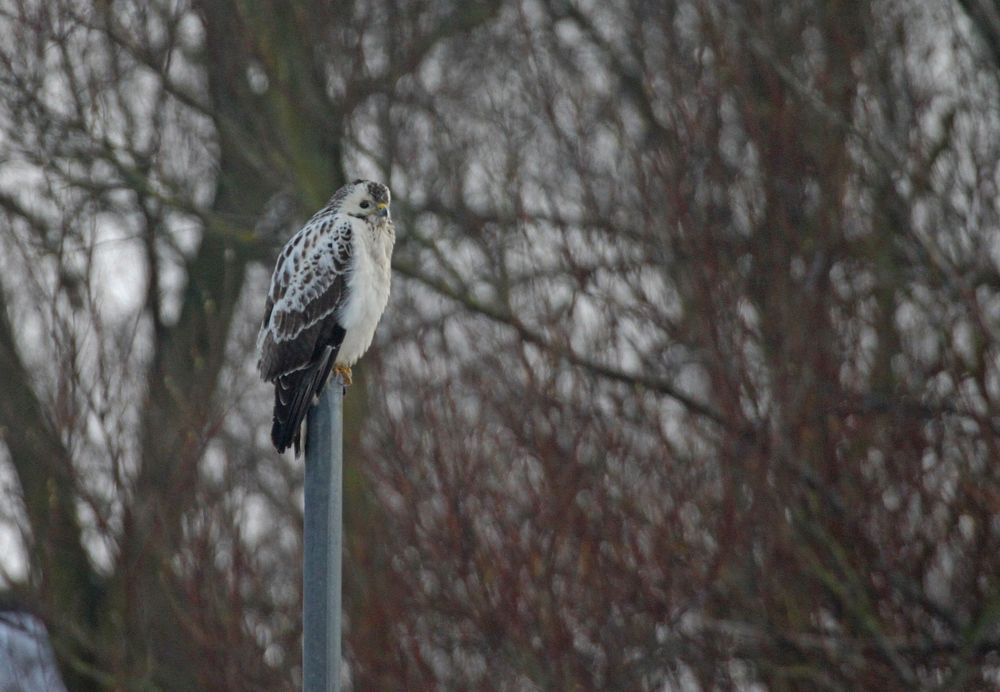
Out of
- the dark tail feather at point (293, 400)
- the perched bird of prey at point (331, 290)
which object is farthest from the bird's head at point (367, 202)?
the dark tail feather at point (293, 400)

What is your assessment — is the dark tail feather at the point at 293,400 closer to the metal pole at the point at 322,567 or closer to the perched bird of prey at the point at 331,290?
the perched bird of prey at the point at 331,290

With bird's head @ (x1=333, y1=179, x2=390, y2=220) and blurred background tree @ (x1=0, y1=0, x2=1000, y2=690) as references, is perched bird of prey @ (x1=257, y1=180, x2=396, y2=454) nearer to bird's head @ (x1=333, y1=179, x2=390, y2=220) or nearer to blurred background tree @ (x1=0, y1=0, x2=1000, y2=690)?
bird's head @ (x1=333, y1=179, x2=390, y2=220)

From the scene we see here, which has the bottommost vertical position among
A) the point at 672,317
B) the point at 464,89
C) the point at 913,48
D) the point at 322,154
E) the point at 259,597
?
the point at 259,597

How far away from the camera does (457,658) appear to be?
798cm

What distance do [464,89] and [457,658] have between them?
14.0 ft

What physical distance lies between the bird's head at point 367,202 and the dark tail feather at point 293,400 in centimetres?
76

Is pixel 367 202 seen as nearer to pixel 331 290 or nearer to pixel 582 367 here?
pixel 331 290

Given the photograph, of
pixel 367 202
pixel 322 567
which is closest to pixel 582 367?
pixel 367 202

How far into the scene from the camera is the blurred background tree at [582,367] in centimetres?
727

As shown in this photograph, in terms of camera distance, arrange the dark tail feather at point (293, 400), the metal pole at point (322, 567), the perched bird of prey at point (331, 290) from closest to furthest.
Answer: the metal pole at point (322, 567)
the dark tail feather at point (293, 400)
the perched bird of prey at point (331, 290)

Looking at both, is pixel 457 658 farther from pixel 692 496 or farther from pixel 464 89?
pixel 464 89

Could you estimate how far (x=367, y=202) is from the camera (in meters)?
5.38

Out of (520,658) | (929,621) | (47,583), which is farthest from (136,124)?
(929,621)

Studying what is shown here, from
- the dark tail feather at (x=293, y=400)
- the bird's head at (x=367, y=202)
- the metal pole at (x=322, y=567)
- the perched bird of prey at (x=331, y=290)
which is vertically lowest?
the metal pole at (x=322, y=567)
